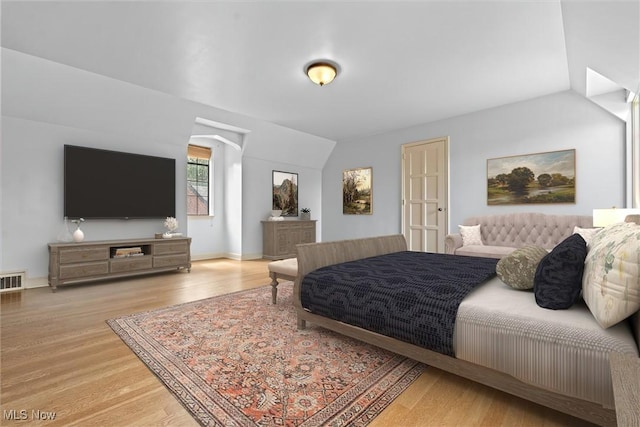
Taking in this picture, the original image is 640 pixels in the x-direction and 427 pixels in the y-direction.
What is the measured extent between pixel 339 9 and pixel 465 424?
10.0 ft

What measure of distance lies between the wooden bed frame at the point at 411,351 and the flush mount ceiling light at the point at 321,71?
6.50 ft

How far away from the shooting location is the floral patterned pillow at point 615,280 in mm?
1202

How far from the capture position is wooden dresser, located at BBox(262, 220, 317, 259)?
6.88 m

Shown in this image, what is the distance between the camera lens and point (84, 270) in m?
4.29

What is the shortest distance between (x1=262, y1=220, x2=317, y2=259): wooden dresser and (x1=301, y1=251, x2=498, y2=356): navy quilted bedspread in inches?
169

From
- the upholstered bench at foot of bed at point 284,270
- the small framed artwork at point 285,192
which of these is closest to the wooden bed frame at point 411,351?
the upholstered bench at foot of bed at point 284,270

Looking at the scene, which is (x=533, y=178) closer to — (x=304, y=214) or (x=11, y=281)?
(x=304, y=214)

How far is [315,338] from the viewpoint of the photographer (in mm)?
2453

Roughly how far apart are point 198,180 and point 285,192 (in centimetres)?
200

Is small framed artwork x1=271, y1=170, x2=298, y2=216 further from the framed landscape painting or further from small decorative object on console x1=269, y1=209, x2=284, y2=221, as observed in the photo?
the framed landscape painting

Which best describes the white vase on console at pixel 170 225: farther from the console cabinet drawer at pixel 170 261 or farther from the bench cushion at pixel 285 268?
the bench cushion at pixel 285 268

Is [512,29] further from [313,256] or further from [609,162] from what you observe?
[313,256]

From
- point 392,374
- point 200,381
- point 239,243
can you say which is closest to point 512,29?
point 392,374

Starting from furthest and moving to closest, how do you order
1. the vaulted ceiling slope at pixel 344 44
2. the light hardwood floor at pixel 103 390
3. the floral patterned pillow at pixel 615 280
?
the vaulted ceiling slope at pixel 344 44, the light hardwood floor at pixel 103 390, the floral patterned pillow at pixel 615 280
